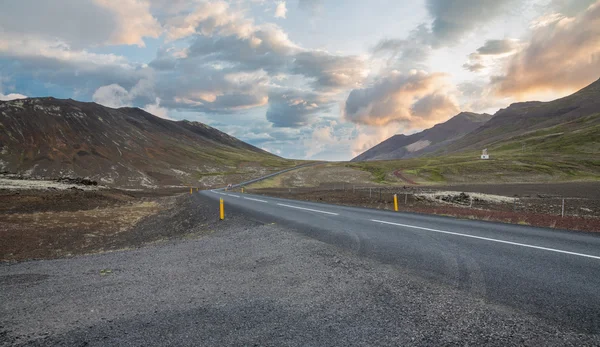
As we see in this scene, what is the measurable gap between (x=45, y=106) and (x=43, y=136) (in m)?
39.6

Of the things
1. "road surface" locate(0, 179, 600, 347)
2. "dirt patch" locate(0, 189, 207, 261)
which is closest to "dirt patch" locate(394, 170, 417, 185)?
"dirt patch" locate(0, 189, 207, 261)

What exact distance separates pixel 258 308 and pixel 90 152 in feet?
469

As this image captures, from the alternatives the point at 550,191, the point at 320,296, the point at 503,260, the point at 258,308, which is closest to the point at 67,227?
the point at 258,308

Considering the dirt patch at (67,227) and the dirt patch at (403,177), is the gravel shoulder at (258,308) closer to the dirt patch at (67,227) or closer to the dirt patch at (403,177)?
the dirt patch at (67,227)

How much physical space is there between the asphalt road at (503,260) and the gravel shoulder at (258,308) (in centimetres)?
38

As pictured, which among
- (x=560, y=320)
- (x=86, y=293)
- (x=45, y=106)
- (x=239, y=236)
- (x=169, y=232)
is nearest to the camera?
(x=560, y=320)

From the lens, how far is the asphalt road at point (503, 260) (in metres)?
4.97

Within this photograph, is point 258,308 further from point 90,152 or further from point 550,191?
point 90,152

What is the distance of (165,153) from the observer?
157500 mm

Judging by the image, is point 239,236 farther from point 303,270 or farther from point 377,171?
point 377,171

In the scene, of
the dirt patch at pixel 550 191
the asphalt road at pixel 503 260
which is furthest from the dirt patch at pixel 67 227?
the dirt patch at pixel 550 191

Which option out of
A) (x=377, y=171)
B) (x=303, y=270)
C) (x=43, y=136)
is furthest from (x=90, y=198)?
(x=43, y=136)

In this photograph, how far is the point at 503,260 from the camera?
7.38 metres

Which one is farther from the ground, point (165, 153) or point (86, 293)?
point (165, 153)
